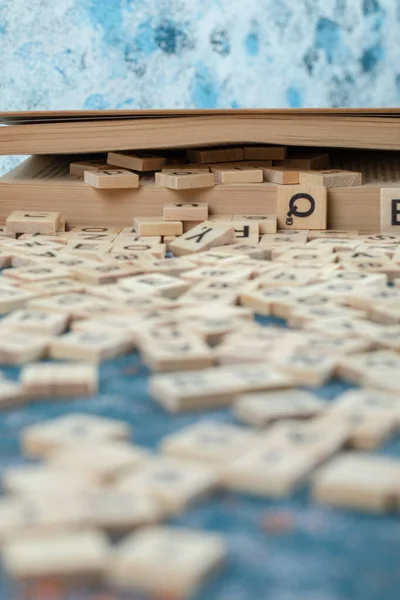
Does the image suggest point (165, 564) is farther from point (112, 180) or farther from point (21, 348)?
point (112, 180)

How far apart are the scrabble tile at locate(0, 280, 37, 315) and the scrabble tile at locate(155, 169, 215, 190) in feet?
1.67

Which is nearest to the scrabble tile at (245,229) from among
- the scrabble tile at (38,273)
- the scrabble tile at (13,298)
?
the scrabble tile at (38,273)

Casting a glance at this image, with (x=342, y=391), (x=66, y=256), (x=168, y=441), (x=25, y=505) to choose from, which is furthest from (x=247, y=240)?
(x=25, y=505)

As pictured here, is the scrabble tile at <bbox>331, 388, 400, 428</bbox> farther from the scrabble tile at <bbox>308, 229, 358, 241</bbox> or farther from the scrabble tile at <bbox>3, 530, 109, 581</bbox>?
the scrabble tile at <bbox>308, 229, 358, 241</bbox>

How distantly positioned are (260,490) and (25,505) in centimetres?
17

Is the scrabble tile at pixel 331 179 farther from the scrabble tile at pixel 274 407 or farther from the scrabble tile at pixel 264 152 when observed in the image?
the scrabble tile at pixel 274 407

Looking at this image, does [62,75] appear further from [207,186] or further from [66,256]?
[66,256]

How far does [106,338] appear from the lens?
101cm

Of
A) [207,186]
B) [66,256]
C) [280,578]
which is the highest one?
[207,186]

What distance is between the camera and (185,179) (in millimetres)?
1665

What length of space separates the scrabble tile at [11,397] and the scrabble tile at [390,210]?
3.20ft

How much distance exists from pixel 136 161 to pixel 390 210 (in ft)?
1.61

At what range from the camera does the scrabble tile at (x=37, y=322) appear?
41.6 inches

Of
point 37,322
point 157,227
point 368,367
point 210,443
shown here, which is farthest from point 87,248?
point 210,443
